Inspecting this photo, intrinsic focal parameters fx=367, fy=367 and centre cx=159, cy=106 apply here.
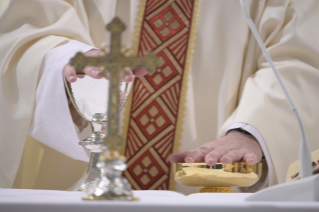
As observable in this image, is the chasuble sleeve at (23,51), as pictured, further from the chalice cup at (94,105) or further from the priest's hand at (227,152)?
the priest's hand at (227,152)

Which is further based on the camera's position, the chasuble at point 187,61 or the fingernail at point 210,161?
the chasuble at point 187,61

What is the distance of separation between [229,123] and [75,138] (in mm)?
570

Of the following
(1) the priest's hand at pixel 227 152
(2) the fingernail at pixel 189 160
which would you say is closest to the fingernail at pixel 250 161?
(1) the priest's hand at pixel 227 152

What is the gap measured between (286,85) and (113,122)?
1.00 m

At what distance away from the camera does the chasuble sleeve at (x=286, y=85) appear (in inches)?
47.7

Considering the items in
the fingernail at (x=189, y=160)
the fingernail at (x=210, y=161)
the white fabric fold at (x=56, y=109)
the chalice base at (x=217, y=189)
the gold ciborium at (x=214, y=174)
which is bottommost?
the chalice base at (x=217, y=189)

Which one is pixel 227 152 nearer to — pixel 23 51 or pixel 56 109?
pixel 56 109

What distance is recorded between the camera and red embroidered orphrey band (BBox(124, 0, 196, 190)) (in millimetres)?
1504

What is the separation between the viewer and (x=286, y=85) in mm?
1338

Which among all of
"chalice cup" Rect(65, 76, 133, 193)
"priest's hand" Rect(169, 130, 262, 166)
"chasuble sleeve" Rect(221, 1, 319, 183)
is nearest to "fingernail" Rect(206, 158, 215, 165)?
"priest's hand" Rect(169, 130, 262, 166)

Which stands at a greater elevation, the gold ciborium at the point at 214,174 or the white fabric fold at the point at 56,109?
the white fabric fold at the point at 56,109

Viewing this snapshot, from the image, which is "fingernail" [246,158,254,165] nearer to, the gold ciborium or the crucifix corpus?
the gold ciborium

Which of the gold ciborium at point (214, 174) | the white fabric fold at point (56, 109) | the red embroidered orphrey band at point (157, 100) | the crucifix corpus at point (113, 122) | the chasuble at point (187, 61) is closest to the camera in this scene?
the crucifix corpus at point (113, 122)

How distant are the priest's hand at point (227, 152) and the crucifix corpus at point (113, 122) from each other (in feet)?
1.37
